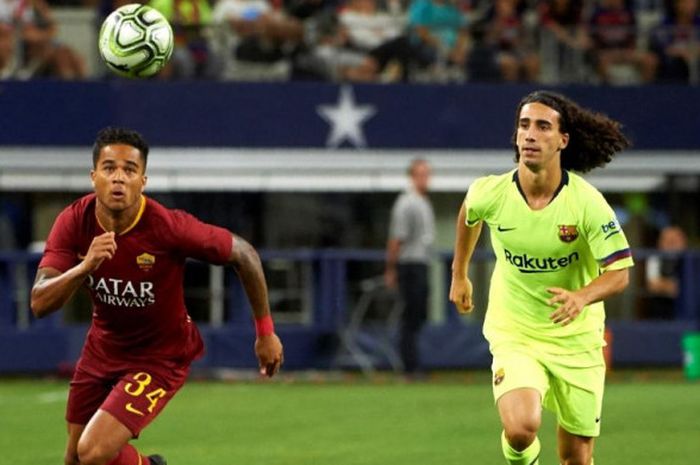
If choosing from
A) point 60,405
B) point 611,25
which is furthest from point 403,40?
point 60,405

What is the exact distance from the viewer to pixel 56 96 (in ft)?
62.1

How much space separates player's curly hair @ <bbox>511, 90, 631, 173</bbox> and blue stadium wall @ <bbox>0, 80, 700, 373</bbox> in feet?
32.0

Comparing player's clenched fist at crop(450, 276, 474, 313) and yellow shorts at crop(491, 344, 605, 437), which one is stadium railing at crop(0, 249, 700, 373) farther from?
yellow shorts at crop(491, 344, 605, 437)

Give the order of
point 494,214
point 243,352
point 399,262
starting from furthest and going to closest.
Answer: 1. point 243,352
2. point 399,262
3. point 494,214

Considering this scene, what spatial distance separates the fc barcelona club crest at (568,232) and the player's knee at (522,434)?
3.20ft

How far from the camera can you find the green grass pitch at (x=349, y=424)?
11219mm

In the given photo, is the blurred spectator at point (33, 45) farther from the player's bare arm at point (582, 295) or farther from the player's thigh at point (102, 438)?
the player's bare arm at point (582, 295)

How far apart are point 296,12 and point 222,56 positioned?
98 cm

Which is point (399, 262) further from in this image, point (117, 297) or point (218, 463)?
point (117, 297)

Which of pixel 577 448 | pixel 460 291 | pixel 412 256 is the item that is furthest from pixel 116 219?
pixel 412 256

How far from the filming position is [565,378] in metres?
8.63

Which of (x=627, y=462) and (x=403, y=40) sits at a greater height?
(x=403, y=40)

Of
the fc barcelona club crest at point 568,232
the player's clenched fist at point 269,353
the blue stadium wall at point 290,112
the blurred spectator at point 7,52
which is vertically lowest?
the player's clenched fist at point 269,353

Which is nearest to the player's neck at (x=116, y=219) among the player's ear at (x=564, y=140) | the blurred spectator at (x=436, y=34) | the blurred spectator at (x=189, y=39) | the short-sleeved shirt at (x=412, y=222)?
the player's ear at (x=564, y=140)
